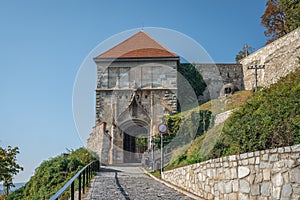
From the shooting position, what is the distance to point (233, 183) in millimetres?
6613

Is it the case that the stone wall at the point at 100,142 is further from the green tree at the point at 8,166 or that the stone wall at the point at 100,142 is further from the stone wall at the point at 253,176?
the stone wall at the point at 253,176

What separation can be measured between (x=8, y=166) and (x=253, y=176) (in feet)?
64.9

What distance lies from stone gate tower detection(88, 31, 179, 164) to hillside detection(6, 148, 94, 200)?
622 cm

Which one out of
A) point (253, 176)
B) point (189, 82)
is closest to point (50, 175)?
point (253, 176)

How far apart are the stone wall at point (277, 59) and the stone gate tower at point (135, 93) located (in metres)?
6.44

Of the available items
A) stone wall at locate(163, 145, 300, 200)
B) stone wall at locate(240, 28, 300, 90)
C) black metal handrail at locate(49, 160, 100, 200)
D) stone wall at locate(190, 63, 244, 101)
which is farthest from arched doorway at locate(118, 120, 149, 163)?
stone wall at locate(163, 145, 300, 200)

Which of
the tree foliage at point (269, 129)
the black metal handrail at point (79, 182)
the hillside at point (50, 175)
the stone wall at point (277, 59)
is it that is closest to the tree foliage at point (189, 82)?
the stone wall at point (277, 59)

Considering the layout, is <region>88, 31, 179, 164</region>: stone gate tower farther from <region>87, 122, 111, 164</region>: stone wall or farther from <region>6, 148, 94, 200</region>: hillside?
<region>6, 148, 94, 200</region>: hillside

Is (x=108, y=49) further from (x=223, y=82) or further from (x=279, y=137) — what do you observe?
(x=279, y=137)

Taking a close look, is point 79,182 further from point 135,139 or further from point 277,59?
point 277,59

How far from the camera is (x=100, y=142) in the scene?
2339 centimetres

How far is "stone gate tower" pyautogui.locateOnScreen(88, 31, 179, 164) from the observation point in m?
25.2

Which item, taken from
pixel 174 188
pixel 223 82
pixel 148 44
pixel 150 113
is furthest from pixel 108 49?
pixel 174 188

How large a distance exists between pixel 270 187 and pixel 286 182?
0.41 m
